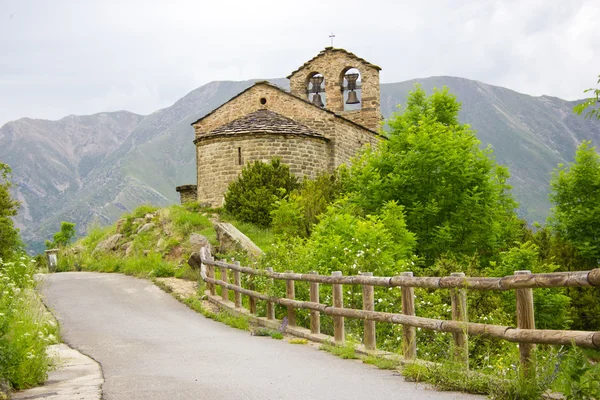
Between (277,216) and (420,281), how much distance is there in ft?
47.2

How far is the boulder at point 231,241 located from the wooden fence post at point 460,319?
11840 millimetres

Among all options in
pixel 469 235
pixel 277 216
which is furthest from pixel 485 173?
pixel 277 216

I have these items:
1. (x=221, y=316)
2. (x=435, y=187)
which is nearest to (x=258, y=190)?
(x=435, y=187)

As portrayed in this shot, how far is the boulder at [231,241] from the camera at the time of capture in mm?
19141

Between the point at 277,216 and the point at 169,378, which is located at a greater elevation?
the point at 277,216

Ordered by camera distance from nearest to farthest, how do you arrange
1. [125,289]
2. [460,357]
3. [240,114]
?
[460,357] < [125,289] < [240,114]

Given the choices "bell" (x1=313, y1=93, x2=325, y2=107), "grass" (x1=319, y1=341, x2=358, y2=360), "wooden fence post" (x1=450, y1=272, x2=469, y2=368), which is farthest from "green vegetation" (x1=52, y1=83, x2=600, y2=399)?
"wooden fence post" (x1=450, y1=272, x2=469, y2=368)

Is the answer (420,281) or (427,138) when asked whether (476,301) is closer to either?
(420,281)

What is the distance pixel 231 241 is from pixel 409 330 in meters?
12.3

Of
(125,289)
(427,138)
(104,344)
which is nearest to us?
(104,344)

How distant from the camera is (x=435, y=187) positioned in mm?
24031

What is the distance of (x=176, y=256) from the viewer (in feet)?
71.3

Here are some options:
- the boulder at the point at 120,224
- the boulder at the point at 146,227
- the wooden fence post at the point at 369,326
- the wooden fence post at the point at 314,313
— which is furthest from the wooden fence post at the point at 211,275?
the boulder at the point at 120,224

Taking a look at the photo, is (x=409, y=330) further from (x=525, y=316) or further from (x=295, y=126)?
(x=295, y=126)
